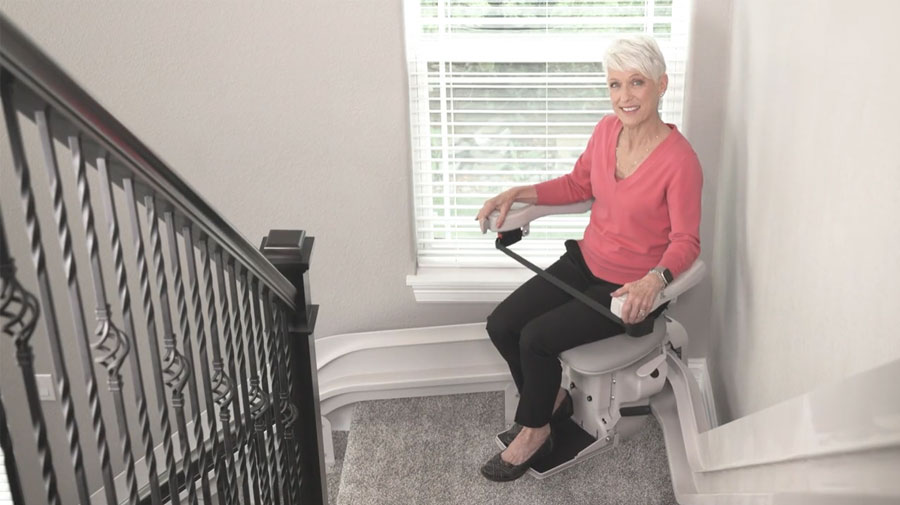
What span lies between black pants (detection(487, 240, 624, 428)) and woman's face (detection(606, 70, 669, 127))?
19.9 inches

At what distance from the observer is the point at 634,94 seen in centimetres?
242

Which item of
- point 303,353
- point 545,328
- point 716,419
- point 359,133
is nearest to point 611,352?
point 545,328

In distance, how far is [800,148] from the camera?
205 cm

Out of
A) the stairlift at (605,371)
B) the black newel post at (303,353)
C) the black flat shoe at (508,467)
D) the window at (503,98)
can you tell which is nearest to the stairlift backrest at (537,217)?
the stairlift at (605,371)

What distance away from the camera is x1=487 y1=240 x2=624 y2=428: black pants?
2.51 meters

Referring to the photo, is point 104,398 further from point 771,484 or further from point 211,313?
point 771,484

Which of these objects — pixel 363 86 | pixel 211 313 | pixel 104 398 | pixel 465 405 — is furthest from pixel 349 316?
pixel 211 313

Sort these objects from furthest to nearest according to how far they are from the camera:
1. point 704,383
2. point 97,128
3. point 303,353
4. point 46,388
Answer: point 46,388 → point 704,383 → point 303,353 → point 97,128

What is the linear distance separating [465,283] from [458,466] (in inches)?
26.9

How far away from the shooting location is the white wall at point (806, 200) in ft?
5.19

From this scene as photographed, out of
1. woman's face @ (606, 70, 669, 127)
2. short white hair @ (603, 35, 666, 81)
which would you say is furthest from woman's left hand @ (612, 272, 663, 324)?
short white hair @ (603, 35, 666, 81)

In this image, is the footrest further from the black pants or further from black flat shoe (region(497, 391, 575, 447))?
the black pants

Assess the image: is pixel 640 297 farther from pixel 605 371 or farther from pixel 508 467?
pixel 508 467

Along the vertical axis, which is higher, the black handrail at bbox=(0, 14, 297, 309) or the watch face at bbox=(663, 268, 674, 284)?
the black handrail at bbox=(0, 14, 297, 309)
